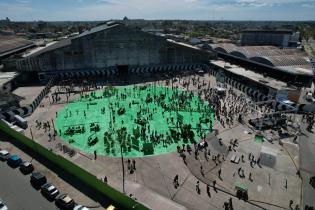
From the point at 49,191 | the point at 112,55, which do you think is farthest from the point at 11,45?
the point at 49,191

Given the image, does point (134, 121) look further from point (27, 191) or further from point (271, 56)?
point (271, 56)

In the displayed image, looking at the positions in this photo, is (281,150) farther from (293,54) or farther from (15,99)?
(293,54)

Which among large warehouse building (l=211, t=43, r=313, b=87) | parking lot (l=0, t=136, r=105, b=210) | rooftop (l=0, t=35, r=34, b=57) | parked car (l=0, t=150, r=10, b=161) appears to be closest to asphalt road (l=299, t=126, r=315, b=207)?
parking lot (l=0, t=136, r=105, b=210)

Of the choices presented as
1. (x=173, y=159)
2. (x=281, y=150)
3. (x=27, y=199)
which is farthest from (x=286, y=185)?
(x=27, y=199)

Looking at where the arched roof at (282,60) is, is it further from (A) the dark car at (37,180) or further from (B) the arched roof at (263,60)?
(A) the dark car at (37,180)

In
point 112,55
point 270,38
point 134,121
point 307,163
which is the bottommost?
point 307,163

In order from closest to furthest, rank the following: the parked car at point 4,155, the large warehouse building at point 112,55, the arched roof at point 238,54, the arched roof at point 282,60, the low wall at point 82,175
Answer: the low wall at point 82,175 → the parked car at point 4,155 → the large warehouse building at point 112,55 → the arched roof at point 282,60 → the arched roof at point 238,54

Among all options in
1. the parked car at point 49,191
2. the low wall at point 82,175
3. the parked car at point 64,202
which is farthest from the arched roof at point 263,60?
the parked car at point 49,191
